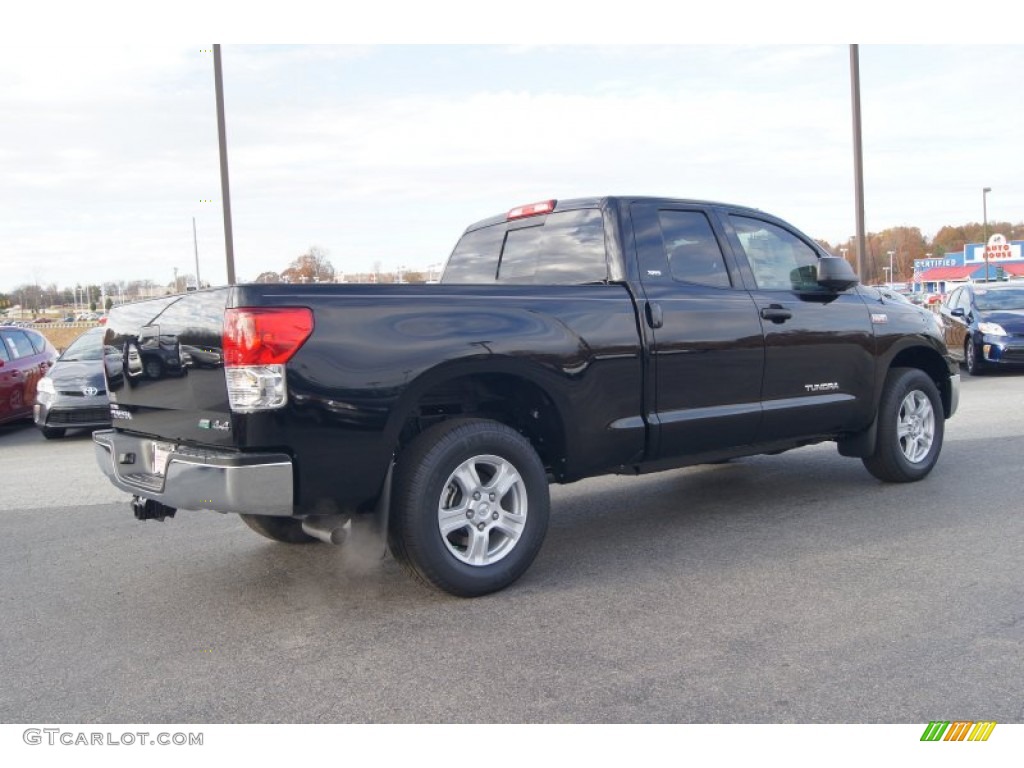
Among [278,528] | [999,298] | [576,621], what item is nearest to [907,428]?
[576,621]

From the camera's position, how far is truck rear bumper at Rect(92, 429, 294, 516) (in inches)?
154

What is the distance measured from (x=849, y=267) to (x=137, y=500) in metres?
4.48

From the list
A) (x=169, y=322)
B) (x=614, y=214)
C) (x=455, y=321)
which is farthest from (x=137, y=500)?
(x=614, y=214)

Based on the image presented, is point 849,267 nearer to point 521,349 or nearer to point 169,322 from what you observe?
point 521,349

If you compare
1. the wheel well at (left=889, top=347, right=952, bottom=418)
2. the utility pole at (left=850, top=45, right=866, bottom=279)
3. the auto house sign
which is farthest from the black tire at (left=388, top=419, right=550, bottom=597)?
the auto house sign

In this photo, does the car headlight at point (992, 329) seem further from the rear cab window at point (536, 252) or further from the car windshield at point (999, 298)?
the rear cab window at point (536, 252)

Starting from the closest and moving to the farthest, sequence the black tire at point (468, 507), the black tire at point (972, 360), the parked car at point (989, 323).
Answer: the black tire at point (468, 507), the parked car at point (989, 323), the black tire at point (972, 360)

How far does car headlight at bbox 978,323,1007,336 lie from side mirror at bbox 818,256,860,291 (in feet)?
34.5

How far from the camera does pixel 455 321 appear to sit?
4.43 metres

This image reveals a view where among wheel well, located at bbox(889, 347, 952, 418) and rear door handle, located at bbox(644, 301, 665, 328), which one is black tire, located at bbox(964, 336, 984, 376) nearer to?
wheel well, located at bbox(889, 347, 952, 418)

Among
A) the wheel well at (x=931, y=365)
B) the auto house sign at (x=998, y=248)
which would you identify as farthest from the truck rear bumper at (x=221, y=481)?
the auto house sign at (x=998, y=248)

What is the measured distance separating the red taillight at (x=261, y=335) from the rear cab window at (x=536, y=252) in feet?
6.57
